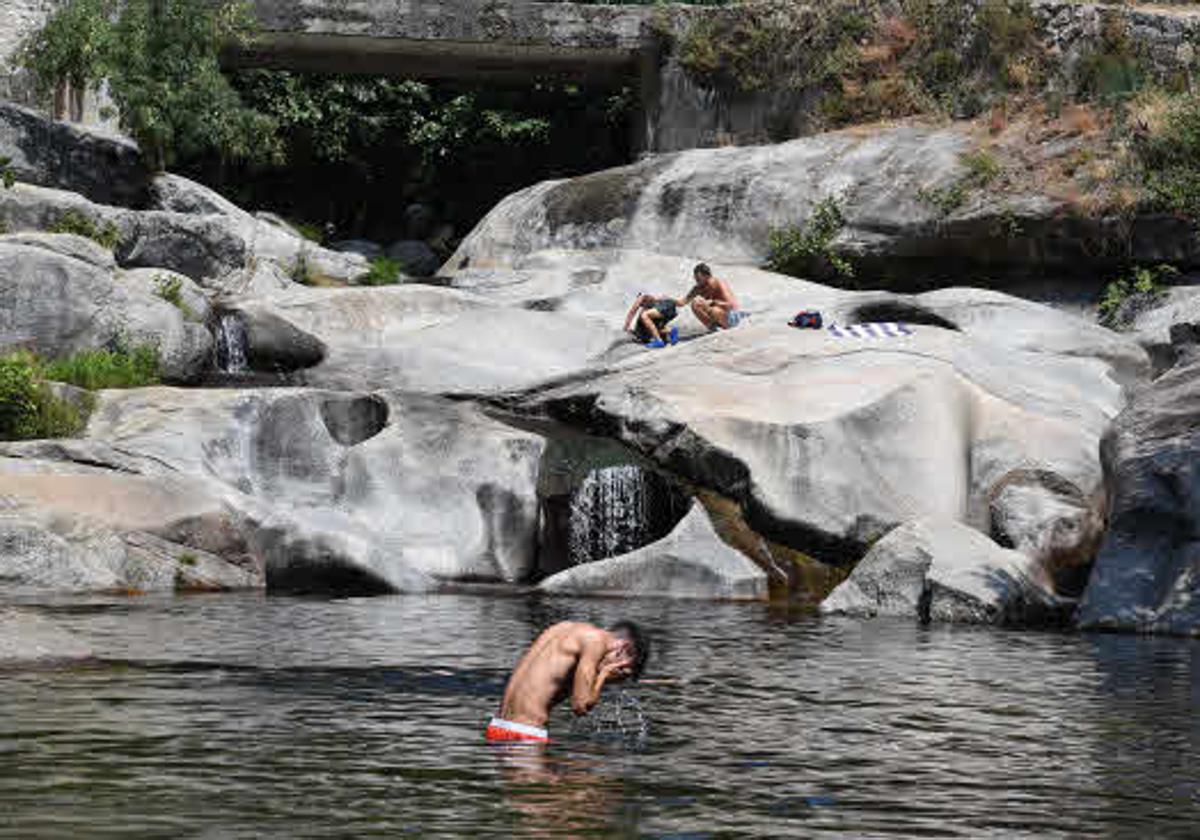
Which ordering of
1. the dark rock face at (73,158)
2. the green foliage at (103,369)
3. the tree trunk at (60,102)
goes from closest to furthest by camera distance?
1. the green foliage at (103,369)
2. the dark rock face at (73,158)
3. the tree trunk at (60,102)

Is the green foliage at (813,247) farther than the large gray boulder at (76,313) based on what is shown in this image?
Yes

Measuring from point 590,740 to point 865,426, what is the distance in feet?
41.5

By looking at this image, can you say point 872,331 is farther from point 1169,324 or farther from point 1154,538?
point 1154,538

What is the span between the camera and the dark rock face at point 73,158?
32.7 metres

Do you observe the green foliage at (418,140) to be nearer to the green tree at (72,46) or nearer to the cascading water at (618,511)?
the green tree at (72,46)

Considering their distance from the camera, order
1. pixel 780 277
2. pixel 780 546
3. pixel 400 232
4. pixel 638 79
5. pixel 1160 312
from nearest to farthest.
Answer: pixel 780 546 → pixel 1160 312 → pixel 780 277 → pixel 638 79 → pixel 400 232

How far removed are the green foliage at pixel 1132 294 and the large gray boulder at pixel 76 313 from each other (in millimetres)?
15744

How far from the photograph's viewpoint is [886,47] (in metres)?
36.5

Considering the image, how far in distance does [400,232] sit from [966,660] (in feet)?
114

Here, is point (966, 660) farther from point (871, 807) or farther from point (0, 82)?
point (0, 82)

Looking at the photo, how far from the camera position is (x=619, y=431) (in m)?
23.7

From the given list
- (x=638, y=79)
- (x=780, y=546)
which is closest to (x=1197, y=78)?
(x=638, y=79)

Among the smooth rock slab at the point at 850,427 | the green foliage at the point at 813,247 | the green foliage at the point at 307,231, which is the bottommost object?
the smooth rock slab at the point at 850,427

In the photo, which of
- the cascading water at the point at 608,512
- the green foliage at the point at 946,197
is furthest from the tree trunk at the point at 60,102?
the cascading water at the point at 608,512
